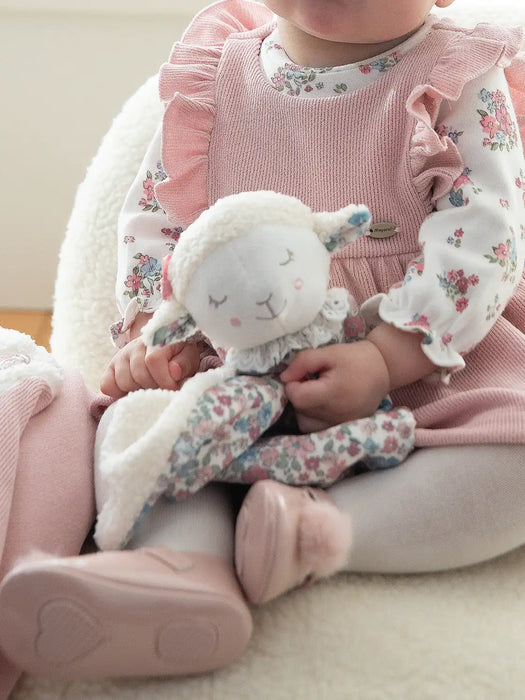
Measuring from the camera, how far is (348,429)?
693 mm

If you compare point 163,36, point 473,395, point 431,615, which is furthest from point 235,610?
point 163,36

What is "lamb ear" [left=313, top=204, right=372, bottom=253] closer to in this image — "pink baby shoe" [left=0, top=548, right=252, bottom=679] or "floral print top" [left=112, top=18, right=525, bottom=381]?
"floral print top" [left=112, top=18, right=525, bottom=381]

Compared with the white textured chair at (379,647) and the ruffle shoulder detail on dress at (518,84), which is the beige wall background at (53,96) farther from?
the white textured chair at (379,647)

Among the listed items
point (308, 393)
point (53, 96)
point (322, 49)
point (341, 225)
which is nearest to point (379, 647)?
point (308, 393)

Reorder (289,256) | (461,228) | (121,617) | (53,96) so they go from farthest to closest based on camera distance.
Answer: (53,96) → (461,228) → (289,256) → (121,617)

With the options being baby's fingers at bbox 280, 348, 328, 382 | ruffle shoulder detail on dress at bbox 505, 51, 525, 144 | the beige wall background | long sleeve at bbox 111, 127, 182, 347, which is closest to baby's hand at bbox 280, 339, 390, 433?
baby's fingers at bbox 280, 348, 328, 382

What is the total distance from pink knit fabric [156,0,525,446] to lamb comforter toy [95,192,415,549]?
3.4 inches

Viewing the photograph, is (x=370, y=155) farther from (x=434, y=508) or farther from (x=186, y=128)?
(x=434, y=508)

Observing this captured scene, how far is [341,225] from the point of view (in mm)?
685

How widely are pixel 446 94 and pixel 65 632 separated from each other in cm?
52

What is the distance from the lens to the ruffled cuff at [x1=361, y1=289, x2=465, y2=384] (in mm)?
726

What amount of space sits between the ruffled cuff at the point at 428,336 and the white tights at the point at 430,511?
8cm

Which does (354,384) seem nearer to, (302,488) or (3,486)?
(302,488)

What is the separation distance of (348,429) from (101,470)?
19 cm
